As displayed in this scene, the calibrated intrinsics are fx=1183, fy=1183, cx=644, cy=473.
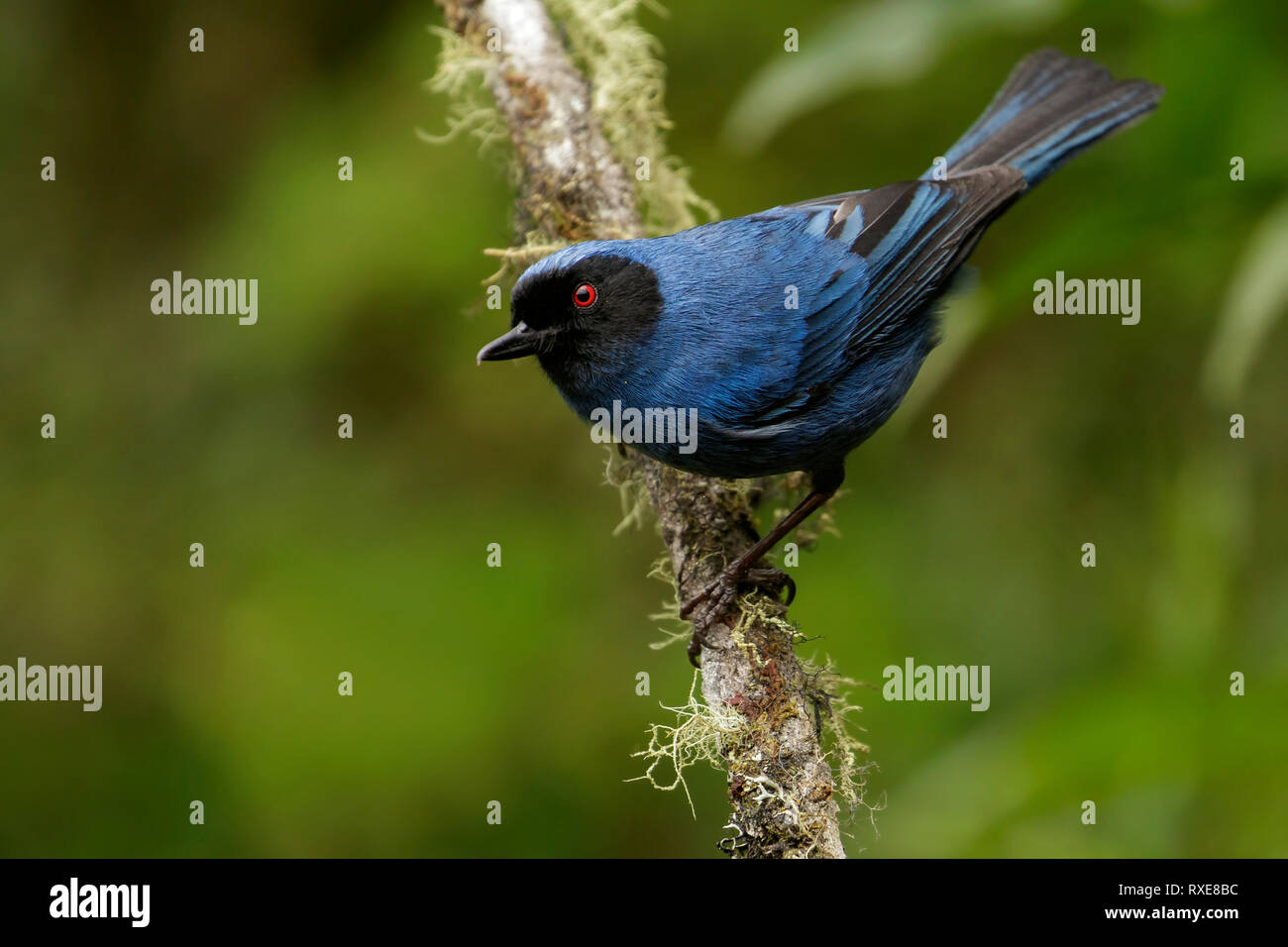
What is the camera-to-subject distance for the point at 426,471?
5953mm

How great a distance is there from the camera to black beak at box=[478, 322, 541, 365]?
136 inches

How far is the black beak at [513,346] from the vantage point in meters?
3.47

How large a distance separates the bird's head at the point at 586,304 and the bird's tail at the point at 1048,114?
1439 millimetres

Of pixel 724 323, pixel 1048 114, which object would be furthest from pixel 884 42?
pixel 724 323

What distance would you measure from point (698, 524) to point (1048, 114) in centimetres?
200

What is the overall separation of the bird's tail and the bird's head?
4.72 ft

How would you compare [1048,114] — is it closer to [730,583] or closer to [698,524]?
[698,524]

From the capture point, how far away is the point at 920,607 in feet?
17.8

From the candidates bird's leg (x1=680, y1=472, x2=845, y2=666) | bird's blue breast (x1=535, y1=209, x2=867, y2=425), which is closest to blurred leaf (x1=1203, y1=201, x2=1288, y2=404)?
bird's blue breast (x1=535, y1=209, x2=867, y2=425)

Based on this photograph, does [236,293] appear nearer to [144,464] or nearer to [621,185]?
[144,464]

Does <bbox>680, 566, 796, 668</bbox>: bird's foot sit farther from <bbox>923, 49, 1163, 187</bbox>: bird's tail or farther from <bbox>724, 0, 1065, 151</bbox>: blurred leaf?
<bbox>923, 49, 1163, 187</bbox>: bird's tail

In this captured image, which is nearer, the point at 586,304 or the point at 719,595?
the point at 719,595

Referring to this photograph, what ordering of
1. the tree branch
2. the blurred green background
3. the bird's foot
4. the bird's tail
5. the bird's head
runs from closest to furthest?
the tree branch < the bird's foot < the bird's head < the bird's tail < the blurred green background

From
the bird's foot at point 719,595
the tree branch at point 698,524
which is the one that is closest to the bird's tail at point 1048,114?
the tree branch at point 698,524
